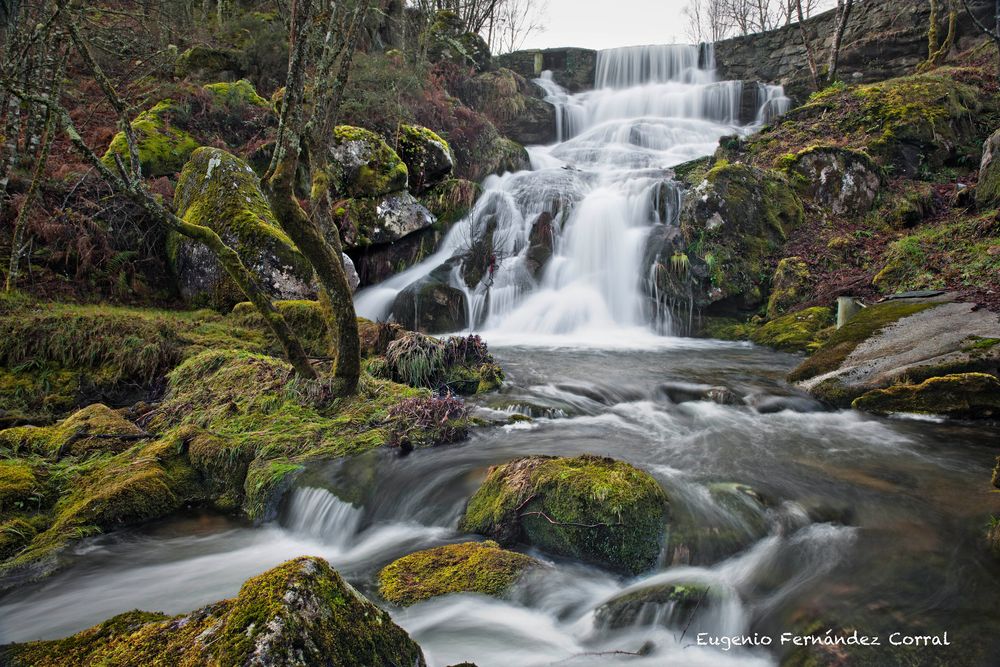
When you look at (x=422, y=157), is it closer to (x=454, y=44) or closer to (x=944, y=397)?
(x=454, y=44)

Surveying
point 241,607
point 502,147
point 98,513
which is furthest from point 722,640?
point 502,147

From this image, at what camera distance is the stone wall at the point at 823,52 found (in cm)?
1961

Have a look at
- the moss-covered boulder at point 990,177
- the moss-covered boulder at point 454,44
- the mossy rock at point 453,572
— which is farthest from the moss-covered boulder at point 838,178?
the moss-covered boulder at point 454,44

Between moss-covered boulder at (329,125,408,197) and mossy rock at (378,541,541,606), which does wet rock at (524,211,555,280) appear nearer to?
moss-covered boulder at (329,125,408,197)

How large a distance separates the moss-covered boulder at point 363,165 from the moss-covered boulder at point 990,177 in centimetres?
1215

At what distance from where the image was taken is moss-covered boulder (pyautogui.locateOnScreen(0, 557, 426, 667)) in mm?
1546

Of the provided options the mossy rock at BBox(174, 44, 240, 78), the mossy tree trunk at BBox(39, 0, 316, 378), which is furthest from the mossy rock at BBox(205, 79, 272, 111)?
the mossy tree trunk at BBox(39, 0, 316, 378)

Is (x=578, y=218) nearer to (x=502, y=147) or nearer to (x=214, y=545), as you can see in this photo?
(x=502, y=147)

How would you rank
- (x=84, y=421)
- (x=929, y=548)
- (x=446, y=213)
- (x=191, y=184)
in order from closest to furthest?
(x=929, y=548) → (x=84, y=421) → (x=191, y=184) → (x=446, y=213)

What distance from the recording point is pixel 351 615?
1.83m

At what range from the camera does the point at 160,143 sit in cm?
1027

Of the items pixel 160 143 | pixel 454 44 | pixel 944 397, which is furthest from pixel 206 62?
pixel 944 397

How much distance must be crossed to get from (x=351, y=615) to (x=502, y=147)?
17.3 metres

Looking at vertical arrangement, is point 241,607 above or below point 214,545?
above
